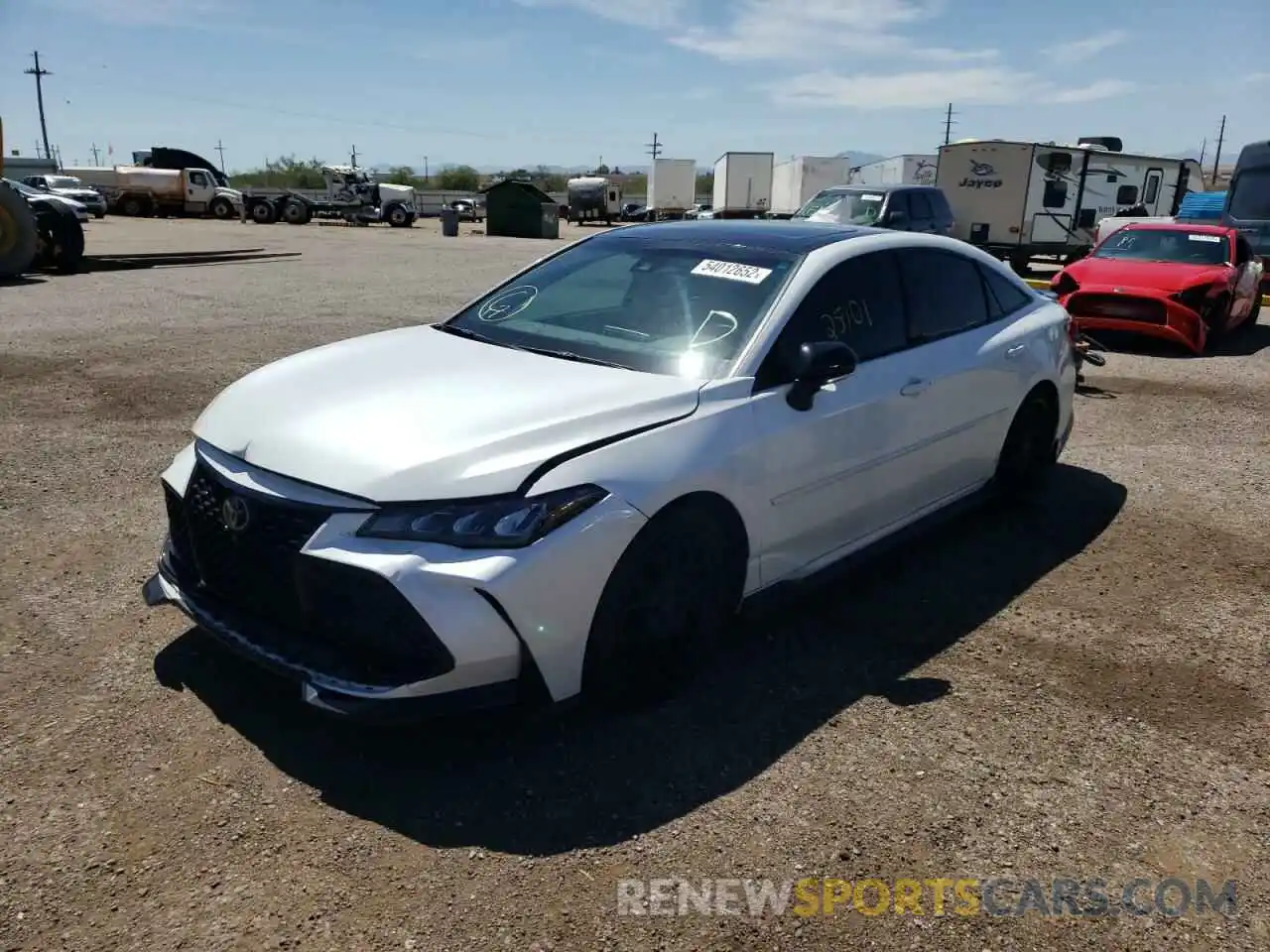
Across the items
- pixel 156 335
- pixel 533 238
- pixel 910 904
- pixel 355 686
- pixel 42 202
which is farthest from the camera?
pixel 533 238

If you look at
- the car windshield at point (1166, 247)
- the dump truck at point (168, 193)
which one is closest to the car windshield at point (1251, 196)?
the car windshield at point (1166, 247)

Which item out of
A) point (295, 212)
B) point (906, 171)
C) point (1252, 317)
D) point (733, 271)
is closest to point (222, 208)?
point (295, 212)

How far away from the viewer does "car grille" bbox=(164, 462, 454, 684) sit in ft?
8.70

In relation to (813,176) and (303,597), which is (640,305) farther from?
(813,176)

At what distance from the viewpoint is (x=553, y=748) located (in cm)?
305

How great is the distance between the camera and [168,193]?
44.6 meters

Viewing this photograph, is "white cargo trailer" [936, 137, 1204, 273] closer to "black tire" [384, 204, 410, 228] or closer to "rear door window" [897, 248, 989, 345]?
"rear door window" [897, 248, 989, 345]

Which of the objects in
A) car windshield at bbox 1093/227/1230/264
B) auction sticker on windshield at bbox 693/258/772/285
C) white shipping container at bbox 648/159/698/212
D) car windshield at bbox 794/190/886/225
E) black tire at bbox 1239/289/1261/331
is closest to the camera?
auction sticker on windshield at bbox 693/258/772/285

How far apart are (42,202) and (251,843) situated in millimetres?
17497

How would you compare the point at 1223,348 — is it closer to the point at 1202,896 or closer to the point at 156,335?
the point at 1202,896

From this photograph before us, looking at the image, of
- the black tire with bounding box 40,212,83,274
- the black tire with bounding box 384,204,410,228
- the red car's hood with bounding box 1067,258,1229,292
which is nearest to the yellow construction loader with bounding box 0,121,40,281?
the black tire with bounding box 40,212,83,274

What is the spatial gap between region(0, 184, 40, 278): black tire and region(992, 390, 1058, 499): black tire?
15154 mm

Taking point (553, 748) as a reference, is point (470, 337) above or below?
above

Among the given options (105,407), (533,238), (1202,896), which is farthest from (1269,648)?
(533,238)
